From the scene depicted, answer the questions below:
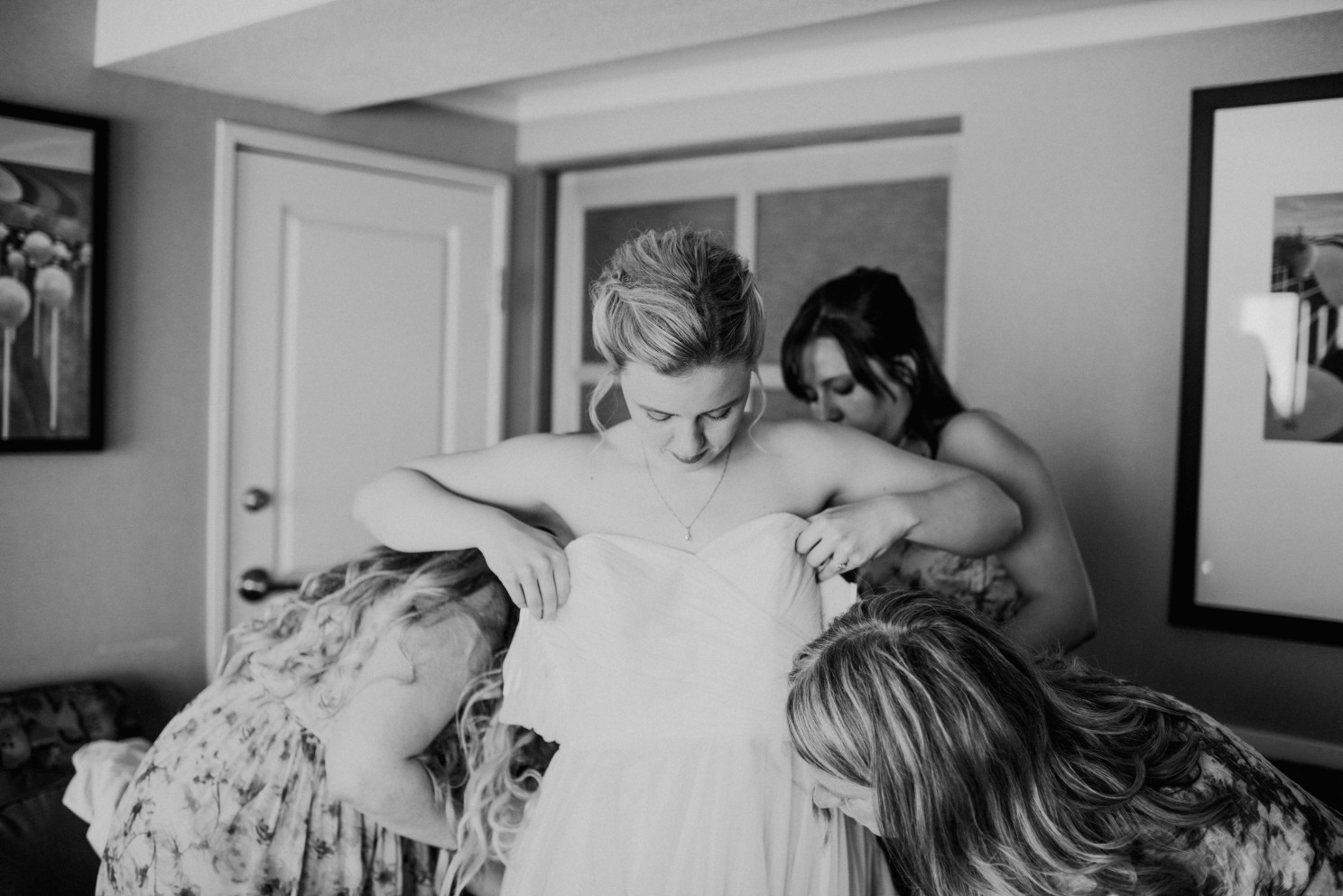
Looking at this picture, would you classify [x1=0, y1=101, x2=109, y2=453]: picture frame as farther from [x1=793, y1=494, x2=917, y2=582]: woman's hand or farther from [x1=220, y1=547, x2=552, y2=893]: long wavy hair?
[x1=793, y1=494, x2=917, y2=582]: woman's hand

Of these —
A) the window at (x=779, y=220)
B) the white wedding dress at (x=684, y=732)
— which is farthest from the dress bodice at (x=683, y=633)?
the window at (x=779, y=220)

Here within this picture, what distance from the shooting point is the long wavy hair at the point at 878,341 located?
7.25 ft

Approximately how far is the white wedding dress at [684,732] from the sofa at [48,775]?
3.50ft

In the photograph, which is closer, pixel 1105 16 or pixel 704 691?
pixel 704 691

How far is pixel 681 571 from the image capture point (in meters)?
1.65

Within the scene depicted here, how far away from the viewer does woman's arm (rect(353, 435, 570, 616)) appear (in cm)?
166

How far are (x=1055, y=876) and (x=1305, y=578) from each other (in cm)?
163

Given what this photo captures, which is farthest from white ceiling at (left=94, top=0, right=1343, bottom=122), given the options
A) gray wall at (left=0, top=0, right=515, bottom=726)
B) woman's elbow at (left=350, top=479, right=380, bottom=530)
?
woman's elbow at (left=350, top=479, right=380, bottom=530)

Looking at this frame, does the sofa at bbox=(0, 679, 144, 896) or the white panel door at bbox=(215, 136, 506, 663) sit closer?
the sofa at bbox=(0, 679, 144, 896)

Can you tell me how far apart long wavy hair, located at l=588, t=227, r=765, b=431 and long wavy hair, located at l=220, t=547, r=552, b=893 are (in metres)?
0.59

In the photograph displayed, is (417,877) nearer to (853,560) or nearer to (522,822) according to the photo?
(522,822)

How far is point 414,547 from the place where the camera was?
1.79 metres

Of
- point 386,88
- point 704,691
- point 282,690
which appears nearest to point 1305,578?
point 704,691

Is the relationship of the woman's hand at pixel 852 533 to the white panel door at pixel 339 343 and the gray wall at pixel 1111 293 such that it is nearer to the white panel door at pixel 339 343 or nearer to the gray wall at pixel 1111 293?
the gray wall at pixel 1111 293
